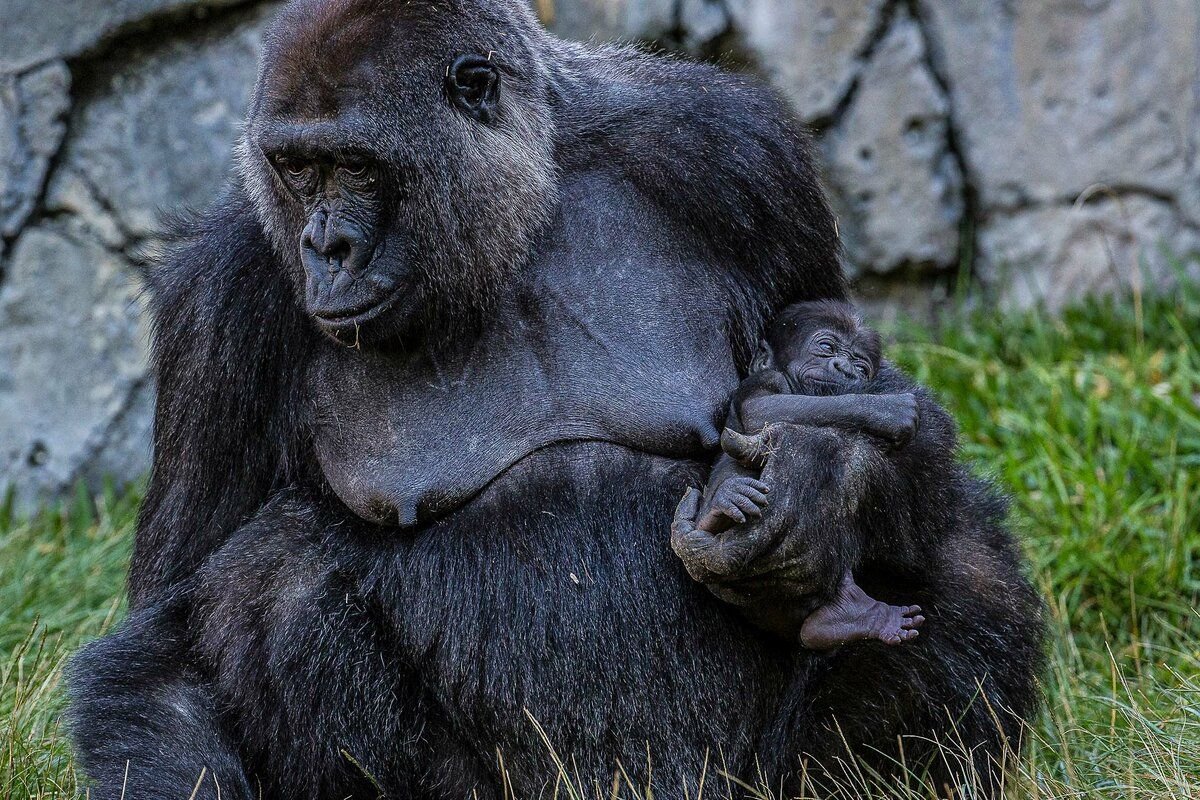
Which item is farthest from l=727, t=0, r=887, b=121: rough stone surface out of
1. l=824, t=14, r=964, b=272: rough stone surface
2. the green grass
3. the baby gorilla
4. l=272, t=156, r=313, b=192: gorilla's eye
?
l=272, t=156, r=313, b=192: gorilla's eye

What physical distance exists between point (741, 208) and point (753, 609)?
0.96 m

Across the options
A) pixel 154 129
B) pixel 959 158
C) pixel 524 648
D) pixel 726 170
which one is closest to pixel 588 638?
pixel 524 648

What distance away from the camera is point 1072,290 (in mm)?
6691

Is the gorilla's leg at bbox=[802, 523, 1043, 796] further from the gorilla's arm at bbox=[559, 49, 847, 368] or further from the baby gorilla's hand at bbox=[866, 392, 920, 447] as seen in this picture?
the gorilla's arm at bbox=[559, 49, 847, 368]

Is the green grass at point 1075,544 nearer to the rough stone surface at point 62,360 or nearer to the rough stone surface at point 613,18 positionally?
the rough stone surface at point 62,360

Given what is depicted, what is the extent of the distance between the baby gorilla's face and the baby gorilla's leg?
1.53 ft

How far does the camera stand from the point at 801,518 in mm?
3053

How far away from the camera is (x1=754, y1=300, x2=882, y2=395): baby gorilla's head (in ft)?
11.0

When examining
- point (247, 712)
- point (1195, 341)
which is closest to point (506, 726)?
point (247, 712)

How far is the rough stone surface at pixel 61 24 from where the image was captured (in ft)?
20.0

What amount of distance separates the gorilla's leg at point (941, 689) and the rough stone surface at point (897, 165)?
3605 millimetres

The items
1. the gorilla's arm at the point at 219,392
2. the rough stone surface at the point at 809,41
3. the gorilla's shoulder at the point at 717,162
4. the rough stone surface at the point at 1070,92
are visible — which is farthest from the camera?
the rough stone surface at the point at 809,41

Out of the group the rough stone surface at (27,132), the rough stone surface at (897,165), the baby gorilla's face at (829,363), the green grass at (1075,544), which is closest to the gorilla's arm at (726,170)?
the baby gorilla's face at (829,363)

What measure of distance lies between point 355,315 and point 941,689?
1.52 m
